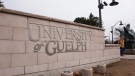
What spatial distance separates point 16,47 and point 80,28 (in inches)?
140

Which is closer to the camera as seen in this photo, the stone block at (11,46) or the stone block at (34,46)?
the stone block at (11,46)

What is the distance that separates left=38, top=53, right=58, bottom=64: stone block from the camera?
18.8 ft

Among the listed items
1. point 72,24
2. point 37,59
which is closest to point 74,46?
point 72,24

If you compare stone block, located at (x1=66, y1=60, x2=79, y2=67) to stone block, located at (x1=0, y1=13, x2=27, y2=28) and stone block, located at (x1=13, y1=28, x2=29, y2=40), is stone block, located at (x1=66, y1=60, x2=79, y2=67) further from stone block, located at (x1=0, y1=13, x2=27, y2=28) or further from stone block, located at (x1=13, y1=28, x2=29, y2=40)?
stone block, located at (x1=0, y1=13, x2=27, y2=28)

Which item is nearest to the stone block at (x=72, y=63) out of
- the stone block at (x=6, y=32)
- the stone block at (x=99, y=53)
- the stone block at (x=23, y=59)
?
the stone block at (x=23, y=59)

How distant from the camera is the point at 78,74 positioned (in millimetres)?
6695

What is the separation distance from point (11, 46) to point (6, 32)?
433mm

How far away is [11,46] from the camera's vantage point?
193 inches

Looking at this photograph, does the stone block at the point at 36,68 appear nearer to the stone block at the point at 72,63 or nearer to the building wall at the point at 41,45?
the building wall at the point at 41,45

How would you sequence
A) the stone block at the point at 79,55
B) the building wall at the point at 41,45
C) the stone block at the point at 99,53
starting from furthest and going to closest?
the stone block at the point at 99,53
the stone block at the point at 79,55
the building wall at the point at 41,45

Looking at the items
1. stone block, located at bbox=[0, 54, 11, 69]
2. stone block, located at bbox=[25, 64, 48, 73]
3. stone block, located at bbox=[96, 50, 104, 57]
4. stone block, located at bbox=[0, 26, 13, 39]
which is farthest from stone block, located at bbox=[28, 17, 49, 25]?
stone block, located at bbox=[96, 50, 104, 57]

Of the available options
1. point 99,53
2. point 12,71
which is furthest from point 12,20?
point 99,53

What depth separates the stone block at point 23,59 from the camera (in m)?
4.96

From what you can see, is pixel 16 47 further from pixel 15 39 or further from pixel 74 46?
pixel 74 46
